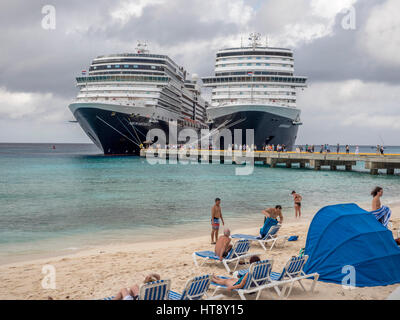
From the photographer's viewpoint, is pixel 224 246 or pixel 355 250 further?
pixel 224 246

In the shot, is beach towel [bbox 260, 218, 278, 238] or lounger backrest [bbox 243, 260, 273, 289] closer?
lounger backrest [bbox 243, 260, 273, 289]

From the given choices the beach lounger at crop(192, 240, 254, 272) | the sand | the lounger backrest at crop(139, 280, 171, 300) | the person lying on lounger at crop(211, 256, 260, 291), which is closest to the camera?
the lounger backrest at crop(139, 280, 171, 300)

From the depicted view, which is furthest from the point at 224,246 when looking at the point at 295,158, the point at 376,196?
the point at 295,158

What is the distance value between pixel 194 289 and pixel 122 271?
3.07 m

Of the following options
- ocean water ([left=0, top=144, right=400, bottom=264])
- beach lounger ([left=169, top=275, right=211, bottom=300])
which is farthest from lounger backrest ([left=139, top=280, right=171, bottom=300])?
ocean water ([left=0, top=144, right=400, bottom=264])

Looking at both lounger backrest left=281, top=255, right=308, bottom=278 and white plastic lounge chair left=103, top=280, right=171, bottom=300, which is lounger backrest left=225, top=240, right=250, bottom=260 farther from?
white plastic lounge chair left=103, top=280, right=171, bottom=300

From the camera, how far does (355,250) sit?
655cm

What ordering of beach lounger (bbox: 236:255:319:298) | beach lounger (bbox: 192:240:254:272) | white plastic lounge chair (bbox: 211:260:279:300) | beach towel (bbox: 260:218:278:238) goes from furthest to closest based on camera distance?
beach towel (bbox: 260:218:278:238)
beach lounger (bbox: 192:240:254:272)
beach lounger (bbox: 236:255:319:298)
white plastic lounge chair (bbox: 211:260:279:300)

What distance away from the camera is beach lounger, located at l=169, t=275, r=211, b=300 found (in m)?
5.26

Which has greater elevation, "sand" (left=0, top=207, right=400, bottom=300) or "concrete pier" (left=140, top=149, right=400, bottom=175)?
"concrete pier" (left=140, top=149, right=400, bottom=175)

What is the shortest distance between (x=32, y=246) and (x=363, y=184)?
24653mm

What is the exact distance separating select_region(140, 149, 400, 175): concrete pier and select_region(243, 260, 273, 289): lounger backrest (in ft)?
104

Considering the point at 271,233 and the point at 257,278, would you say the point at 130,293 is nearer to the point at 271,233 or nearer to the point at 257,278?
the point at 257,278
